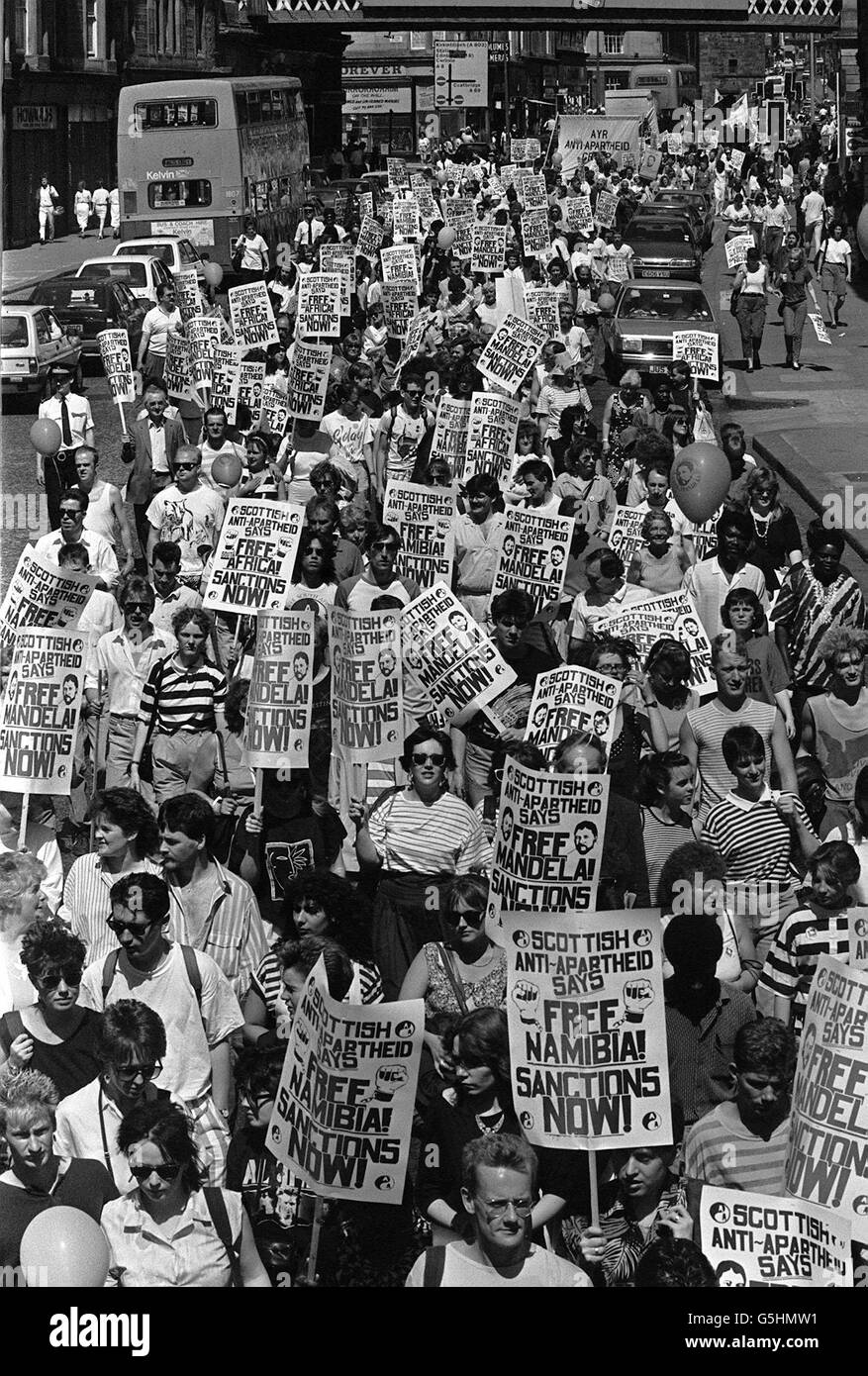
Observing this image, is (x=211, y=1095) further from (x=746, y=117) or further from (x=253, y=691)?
(x=746, y=117)

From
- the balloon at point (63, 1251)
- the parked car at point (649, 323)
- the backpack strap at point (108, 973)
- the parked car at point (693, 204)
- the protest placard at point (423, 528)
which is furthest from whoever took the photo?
the parked car at point (693, 204)

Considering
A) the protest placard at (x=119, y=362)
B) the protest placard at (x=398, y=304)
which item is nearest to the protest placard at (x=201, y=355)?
the protest placard at (x=119, y=362)

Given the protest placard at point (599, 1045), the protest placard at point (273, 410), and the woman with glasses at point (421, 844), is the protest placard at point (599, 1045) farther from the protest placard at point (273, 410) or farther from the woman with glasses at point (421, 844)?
the protest placard at point (273, 410)

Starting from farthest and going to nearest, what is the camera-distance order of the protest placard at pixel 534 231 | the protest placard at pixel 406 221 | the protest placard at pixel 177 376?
the protest placard at pixel 406 221
the protest placard at pixel 534 231
the protest placard at pixel 177 376

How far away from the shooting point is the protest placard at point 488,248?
95.8 feet

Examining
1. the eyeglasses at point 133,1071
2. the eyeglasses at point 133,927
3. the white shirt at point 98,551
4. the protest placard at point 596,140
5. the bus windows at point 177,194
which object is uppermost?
the protest placard at point 596,140

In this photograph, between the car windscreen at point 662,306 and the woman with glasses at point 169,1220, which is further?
the car windscreen at point 662,306

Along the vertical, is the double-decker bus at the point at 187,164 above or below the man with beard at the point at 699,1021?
above

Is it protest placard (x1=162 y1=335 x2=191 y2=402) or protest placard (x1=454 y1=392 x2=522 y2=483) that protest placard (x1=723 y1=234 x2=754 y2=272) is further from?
protest placard (x1=454 y1=392 x2=522 y2=483)

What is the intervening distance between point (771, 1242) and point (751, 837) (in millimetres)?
2402

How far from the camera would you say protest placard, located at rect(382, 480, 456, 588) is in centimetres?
1166

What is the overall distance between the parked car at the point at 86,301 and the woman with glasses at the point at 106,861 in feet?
69.5

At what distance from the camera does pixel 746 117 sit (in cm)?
7900

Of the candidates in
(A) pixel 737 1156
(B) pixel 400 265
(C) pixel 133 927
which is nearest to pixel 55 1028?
(C) pixel 133 927
